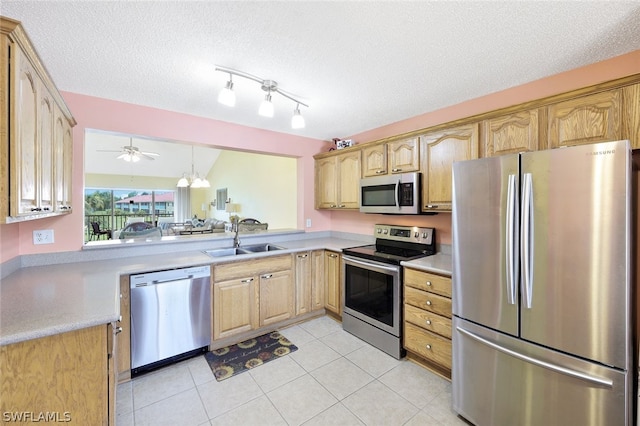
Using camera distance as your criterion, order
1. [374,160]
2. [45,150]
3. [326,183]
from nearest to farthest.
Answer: [45,150] → [374,160] → [326,183]

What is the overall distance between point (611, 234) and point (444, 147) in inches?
54.6

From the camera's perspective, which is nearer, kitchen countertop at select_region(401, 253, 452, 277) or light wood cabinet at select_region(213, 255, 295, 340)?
kitchen countertop at select_region(401, 253, 452, 277)

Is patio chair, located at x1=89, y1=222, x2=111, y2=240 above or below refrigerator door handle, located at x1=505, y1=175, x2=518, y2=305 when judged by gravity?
below

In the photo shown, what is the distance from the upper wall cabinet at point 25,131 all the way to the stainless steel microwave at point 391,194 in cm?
257

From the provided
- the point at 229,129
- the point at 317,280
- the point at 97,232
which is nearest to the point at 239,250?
the point at 317,280

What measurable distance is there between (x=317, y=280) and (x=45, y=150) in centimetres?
259

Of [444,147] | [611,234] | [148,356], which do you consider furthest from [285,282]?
[611,234]

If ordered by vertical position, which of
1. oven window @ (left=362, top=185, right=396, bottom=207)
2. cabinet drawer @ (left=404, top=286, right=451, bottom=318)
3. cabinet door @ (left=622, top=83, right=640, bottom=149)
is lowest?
cabinet drawer @ (left=404, top=286, right=451, bottom=318)

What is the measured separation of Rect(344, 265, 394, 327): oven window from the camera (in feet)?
8.05

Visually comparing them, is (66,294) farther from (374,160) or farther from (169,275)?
(374,160)

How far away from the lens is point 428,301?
7.05 feet

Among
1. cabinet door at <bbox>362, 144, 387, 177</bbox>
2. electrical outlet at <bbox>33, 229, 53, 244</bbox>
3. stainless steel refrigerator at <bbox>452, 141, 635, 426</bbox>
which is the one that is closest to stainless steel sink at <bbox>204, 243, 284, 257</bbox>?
electrical outlet at <bbox>33, 229, 53, 244</bbox>

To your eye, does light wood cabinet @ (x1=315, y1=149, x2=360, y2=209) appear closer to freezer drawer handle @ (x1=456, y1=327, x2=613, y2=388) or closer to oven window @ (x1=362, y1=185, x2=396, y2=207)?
oven window @ (x1=362, y1=185, x2=396, y2=207)

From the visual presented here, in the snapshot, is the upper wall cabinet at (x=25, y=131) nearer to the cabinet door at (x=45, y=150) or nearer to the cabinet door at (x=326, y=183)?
the cabinet door at (x=45, y=150)
